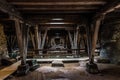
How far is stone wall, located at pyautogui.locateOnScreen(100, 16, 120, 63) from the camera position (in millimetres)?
7004

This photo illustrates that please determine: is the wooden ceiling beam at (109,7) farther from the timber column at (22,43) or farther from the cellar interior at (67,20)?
the timber column at (22,43)

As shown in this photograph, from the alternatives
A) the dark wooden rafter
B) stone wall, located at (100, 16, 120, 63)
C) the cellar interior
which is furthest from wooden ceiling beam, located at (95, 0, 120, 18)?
stone wall, located at (100, 16, 120, 63)

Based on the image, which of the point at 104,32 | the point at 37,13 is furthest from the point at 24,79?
the point at 104,32

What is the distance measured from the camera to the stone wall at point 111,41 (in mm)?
7004

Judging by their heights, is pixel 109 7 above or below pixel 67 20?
below

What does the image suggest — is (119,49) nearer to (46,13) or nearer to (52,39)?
(46,13)

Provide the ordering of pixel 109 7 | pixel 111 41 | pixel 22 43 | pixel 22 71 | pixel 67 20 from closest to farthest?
pixel 109 7, pixel 22 71, pixel 22 43, pixel 67 20, pixel 111 41

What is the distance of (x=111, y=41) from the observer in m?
7.50

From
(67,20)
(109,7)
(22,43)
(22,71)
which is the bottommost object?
(22,71)

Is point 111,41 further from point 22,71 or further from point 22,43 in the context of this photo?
point 22,71

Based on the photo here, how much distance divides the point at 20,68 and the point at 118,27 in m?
4.81

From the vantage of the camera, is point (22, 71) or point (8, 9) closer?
point (8, 9)

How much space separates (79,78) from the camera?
470cm

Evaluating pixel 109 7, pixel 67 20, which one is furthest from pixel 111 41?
pixel 109 7
